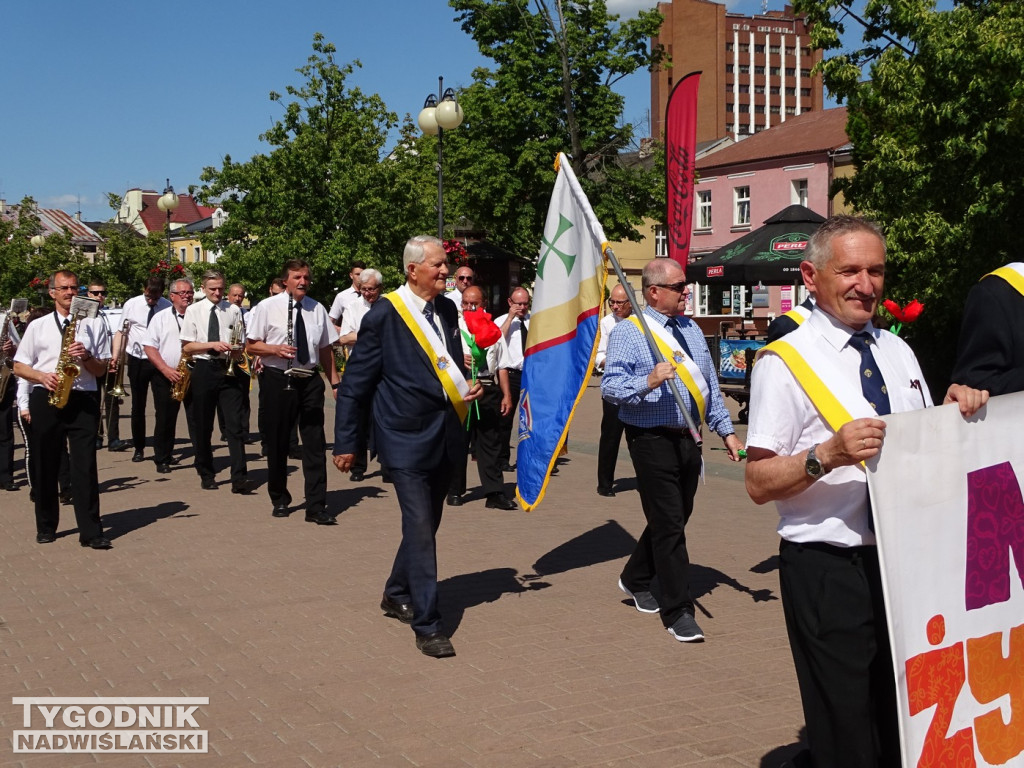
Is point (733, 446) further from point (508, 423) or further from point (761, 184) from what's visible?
point (761, 184)

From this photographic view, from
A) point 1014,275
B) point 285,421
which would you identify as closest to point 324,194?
point 285,421

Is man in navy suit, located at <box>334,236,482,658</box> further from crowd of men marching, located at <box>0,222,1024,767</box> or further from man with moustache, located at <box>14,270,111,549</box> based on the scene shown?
man with moustache, located at <box>14,270,111,549</box>

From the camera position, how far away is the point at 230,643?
20.6 ft

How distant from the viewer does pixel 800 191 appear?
48.0 metres

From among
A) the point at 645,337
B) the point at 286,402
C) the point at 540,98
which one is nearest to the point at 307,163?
the point at 540,98

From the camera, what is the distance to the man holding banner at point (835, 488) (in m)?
3.28

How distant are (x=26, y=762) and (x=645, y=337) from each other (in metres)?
3.67

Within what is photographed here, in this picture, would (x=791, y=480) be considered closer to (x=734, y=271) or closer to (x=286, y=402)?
(x=286, y=402)

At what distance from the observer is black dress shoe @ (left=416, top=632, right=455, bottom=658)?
6.00 m

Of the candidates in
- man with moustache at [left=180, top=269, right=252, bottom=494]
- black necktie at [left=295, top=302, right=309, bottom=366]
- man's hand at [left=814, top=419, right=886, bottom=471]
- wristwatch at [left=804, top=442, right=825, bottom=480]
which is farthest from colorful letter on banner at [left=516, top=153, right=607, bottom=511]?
man with moustache at [left=180, top=269, right=252, bottom=494]

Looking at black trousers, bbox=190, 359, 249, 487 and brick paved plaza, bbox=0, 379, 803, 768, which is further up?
black trousers, bbox=190, 359, 249, 487

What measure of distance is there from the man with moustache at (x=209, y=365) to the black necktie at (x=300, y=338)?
213 cm

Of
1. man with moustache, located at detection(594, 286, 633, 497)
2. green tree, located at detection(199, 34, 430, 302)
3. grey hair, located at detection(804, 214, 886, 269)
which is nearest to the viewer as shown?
grey hair, located at detection(804, 214, 886, 269)

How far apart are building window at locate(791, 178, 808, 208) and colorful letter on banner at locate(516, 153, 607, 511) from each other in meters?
42.5
